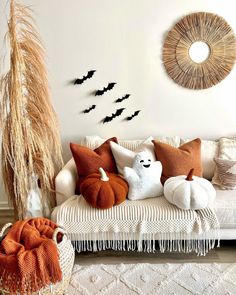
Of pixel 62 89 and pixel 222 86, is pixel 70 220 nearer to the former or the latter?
pixel 62 89

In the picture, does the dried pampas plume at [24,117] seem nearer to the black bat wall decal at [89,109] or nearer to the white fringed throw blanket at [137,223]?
the white fringed throw blanket at [137,223]

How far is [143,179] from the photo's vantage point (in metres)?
2.38

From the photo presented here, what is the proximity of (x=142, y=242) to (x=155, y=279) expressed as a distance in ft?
1.11

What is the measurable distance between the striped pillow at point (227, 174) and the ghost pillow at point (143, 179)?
0.57 metres

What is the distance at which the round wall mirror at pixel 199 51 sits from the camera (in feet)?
9.56

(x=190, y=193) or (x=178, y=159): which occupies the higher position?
(x=178, y=159)

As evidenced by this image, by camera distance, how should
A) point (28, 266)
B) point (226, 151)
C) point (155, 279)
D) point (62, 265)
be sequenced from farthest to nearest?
point (226, 151) → point (155, 279) → point (62, 265) → point (28, 266)

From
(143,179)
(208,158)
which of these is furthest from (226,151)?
(143,179)

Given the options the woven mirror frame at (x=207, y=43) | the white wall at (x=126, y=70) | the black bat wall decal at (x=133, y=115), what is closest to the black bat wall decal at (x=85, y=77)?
the white wall at (x=126, y=70)

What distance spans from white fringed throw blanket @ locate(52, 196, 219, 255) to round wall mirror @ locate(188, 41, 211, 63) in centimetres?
149

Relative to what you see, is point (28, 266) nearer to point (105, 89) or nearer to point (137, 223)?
point (137, 223)

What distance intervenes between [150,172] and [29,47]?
1306 mm

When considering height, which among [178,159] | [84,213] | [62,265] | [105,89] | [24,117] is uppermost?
[105,89]

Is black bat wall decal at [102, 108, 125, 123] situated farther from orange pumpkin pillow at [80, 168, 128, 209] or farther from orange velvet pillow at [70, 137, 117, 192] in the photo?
orange pumpkin pillow at [80, 168, 128, 209]
